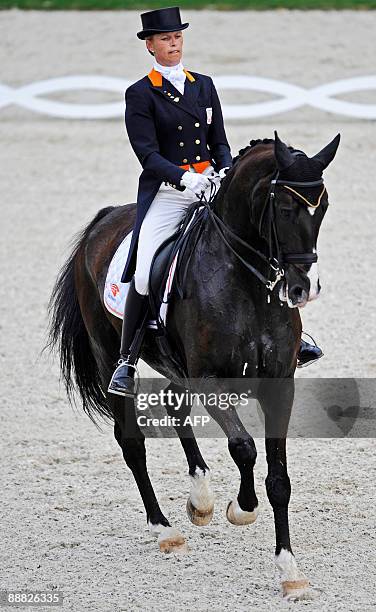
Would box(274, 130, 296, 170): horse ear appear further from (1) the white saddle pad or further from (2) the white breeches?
(1) the white saddle pad

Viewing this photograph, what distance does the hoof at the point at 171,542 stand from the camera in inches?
245

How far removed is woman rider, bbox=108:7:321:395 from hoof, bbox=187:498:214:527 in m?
0.84

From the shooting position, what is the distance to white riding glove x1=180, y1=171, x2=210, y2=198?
18.5 feet

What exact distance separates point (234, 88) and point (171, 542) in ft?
32.6

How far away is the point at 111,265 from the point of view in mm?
6477

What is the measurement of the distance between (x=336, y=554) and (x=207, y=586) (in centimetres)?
75

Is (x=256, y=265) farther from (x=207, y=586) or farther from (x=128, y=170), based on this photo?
(x=128, y=170)

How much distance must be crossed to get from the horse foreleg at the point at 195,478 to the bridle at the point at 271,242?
60.3 inches

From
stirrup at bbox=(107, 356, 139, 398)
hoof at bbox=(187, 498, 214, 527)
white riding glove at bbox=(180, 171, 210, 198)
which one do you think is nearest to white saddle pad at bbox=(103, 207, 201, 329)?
stirrup at bbox=(107, 356, 139, 398)

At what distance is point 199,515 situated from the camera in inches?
252

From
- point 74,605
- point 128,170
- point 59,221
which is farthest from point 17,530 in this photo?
point 128,170

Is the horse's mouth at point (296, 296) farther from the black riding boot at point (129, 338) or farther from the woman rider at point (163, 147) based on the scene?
the black riding boot at point (129, 338)

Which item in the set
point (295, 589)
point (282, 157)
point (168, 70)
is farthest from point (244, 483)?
point (168, 70)

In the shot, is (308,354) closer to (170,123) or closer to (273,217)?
(273,217)
